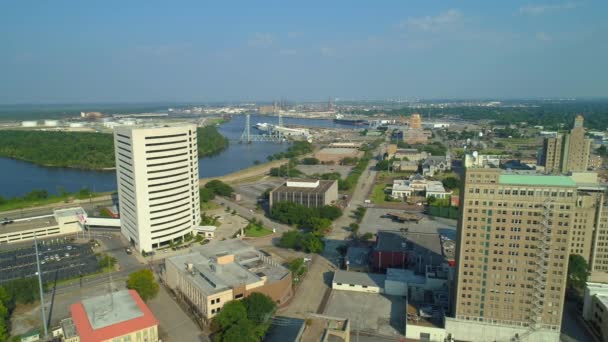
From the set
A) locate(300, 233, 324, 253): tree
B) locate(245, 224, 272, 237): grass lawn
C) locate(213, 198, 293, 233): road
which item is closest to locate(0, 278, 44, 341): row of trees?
locate(245, 224, 272, 237): grass lawn

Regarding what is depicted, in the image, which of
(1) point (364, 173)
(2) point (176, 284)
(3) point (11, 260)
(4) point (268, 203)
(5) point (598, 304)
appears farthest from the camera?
(1) point (364, 173)

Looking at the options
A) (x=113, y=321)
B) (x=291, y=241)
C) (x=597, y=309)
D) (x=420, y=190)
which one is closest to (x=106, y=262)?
(x=113, y=321)

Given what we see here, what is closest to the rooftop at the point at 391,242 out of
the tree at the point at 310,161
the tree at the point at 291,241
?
the tree at the point at 291,241

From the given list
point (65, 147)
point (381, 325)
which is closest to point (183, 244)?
point (381, 325)

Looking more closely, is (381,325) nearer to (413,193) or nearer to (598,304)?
(598,304)

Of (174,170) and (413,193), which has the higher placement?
(174,170)

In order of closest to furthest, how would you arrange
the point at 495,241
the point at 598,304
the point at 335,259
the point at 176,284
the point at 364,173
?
the point at 495,241 → the point at 598,304 → the point at 176,284 → the point at 335,259 → the point at 364,173

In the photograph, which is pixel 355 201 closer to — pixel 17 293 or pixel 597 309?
pixel 597 309

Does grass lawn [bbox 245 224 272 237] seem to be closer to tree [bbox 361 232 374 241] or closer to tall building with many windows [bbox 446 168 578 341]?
tree [bbox 361 232 374 241]

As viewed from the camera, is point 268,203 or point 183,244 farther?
point 268,203
